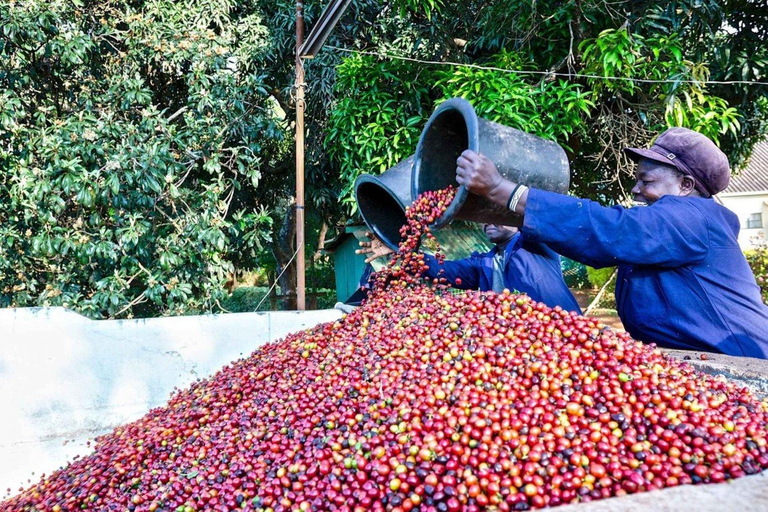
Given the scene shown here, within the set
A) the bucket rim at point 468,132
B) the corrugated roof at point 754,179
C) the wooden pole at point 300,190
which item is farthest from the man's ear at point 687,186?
the corrugated roof at point 754,179

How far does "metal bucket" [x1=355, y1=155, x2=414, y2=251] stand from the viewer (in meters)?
3.03

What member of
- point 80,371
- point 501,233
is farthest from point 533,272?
point 80,371

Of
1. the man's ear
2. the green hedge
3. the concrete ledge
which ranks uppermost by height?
the man's ear

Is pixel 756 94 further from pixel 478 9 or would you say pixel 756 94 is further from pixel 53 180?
pixel 53 180

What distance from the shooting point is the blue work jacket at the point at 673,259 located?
1.71 metres

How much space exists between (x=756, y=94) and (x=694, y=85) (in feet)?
3.88

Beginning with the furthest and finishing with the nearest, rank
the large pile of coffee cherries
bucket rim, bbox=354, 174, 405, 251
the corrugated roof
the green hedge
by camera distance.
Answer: the corrugated roof → the green hedge → bucket rim, bbox=354, 174, 405, 251 → the large pile of coffee cherries

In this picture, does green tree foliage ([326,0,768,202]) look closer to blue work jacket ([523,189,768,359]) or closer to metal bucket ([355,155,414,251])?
metal bucket ([355,155,414,251])

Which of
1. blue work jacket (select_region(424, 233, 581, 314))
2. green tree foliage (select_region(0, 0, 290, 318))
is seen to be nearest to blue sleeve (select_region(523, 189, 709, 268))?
blue work jacket (select_region(424, 233, 581, 314))

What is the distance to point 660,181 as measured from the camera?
6.47ft

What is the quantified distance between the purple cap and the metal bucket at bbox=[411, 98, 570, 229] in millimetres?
336

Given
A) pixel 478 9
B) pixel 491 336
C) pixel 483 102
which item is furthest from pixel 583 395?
pixel 478 9

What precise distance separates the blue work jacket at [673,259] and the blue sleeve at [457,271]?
37.6 inches

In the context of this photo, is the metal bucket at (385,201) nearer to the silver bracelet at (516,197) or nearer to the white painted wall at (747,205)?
the silver bracelet at (516,197)
